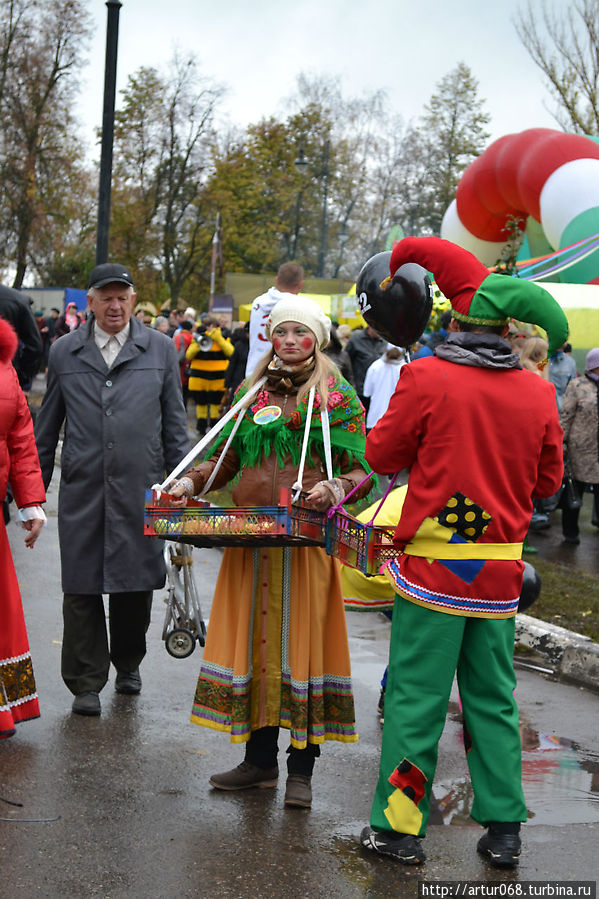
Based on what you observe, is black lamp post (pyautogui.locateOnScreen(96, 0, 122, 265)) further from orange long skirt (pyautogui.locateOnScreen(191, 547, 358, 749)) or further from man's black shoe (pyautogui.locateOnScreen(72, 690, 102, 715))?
orange long skirt (pyautogui.locateOnScreen(191, 547, 358, 749))

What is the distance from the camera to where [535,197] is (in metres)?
18.2

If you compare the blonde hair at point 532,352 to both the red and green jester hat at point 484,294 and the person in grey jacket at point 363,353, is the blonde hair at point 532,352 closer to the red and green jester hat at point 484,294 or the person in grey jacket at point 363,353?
the person in grey jacket at point 363,353

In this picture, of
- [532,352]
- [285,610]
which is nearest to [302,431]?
[285,610]

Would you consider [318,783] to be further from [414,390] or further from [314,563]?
[414,390]

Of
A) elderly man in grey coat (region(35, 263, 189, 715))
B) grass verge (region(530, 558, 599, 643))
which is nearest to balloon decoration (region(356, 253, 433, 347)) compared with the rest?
elderly man in grey coat (region(35, 263, 189, 715))

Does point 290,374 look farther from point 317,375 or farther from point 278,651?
point 278,651

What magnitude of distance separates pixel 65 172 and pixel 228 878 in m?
35.6

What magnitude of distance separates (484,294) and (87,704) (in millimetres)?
2897

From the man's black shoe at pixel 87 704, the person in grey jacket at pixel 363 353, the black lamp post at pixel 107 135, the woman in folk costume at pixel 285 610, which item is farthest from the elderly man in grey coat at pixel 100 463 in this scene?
the person in grey jacket at pixel 363 353

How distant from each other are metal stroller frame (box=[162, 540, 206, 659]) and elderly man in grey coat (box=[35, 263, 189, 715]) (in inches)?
7.6

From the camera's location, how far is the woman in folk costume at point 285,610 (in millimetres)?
4645

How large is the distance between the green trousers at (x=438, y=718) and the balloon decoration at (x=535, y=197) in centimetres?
1260

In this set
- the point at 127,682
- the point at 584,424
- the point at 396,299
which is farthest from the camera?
the point at 584,424

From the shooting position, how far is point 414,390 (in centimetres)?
399
